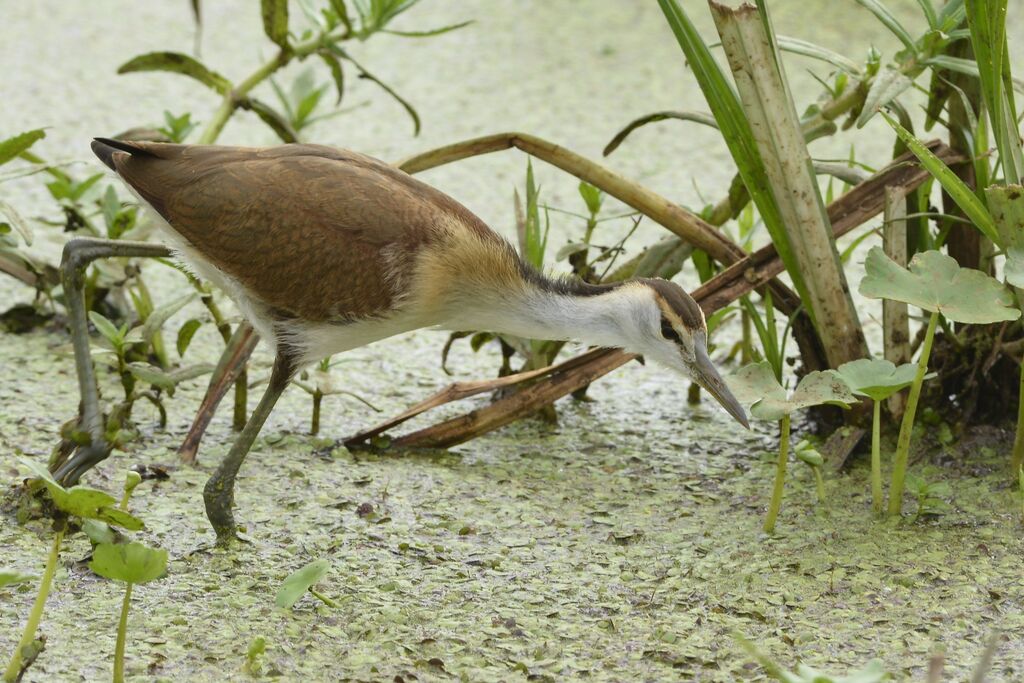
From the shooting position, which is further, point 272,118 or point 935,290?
point 272,118

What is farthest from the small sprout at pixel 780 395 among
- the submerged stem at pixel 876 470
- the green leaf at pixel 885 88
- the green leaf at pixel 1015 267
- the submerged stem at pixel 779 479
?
the green leaf at pixel 885 88

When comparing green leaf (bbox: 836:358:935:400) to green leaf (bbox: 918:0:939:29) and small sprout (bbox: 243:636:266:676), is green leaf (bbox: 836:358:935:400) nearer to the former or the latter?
green leaf (bbox: 918:0:939:29)

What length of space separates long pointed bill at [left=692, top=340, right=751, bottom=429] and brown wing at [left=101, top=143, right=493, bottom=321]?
66 centimetres

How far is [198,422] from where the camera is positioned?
350 cm

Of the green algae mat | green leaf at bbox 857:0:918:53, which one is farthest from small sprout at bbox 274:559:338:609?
green leaf at bbox 857:0:918:53

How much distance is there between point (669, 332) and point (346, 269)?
782mm

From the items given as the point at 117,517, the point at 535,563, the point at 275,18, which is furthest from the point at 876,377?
the point at 275,18

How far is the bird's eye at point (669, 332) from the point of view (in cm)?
306

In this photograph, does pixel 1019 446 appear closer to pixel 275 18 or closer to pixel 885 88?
pixel 885 88

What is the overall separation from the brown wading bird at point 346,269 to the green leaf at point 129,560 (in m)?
0.74

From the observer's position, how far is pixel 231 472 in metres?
3.03

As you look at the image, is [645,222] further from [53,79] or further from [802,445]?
[53,79]

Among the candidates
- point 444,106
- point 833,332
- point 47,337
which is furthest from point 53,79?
point 833,332

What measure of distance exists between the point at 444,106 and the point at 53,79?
75.8 inches
